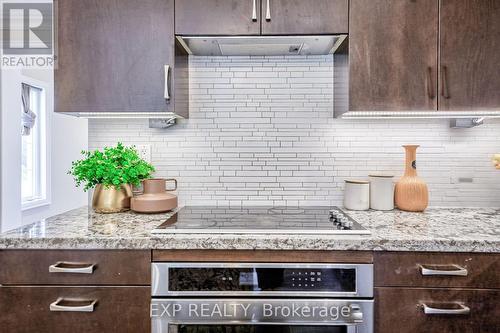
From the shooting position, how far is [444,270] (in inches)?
42.8

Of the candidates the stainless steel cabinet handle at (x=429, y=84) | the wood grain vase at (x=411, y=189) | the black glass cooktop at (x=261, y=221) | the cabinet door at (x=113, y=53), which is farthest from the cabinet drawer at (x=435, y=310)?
the cabinet door at (x=113, y=53)

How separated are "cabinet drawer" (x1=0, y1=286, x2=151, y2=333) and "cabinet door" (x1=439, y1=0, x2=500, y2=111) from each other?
1.60 meters

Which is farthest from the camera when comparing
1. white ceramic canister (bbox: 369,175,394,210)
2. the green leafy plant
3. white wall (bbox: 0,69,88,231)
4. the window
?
the window

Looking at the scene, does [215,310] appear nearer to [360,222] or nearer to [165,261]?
[165,261]

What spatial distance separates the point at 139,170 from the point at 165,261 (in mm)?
621

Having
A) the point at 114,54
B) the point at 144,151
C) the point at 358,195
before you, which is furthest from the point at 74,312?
the point at 358,195

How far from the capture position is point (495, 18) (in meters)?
1.38

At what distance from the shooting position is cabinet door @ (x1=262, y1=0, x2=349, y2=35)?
55.2 inches

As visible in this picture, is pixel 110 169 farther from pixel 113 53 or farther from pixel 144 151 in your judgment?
pixel 113 53

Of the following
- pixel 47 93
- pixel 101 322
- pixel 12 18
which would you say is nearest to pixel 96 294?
pixel 101 322

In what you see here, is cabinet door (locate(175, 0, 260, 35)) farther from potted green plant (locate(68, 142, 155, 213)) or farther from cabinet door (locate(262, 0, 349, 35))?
potted green plant (locate(68, 142, 155, 213))

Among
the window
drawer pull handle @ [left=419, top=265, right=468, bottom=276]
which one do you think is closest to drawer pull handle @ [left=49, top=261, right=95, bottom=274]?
drawer pull handle @ [left=419, top=265, right=468, bottom=276]

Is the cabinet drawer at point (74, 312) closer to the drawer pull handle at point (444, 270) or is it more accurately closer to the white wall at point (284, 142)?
the white wall at point (284, 142)

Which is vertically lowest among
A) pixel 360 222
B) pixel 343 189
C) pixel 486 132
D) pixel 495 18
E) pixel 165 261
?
pixel 165 261
